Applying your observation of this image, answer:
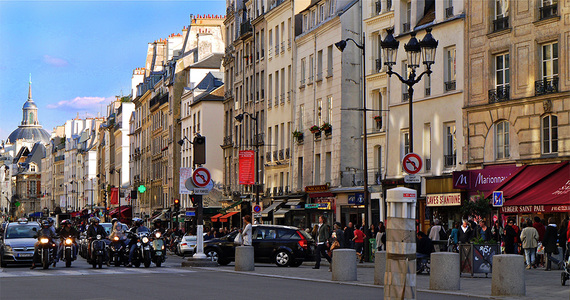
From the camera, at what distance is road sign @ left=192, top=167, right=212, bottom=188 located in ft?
104

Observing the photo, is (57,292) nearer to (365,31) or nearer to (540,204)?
(540,204)

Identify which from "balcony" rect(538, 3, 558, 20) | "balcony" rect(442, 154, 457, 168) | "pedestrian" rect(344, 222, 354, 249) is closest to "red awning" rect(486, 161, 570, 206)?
"balcony" rect(442, 154, 457, 168)

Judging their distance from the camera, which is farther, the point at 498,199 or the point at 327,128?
the point at 327,128

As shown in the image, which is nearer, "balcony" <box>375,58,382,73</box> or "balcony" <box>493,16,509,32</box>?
"balcony" <box>493,16,509,32</box>

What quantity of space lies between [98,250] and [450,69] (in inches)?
663

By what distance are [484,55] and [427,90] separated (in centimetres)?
474

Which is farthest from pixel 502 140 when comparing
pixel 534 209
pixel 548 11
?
pixel 548 11

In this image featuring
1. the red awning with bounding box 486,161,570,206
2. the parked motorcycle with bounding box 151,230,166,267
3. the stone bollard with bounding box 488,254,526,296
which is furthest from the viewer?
the red awning with bounding box 486,161,570,206

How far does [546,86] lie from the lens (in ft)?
120

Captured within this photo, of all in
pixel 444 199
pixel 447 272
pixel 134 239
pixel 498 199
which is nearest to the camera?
pixel 447 272

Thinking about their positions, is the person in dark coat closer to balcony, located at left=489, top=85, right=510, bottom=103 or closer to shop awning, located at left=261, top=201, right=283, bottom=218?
balcony, located at left=489, top=85, right=510, bottom=103

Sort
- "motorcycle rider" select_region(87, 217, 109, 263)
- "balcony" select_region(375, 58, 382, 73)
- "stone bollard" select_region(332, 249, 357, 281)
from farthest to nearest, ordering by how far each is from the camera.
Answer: "balcony" select_region(375, 58, 382, 73) → "motorcycle rider" select_region(87, 217, 109, 263) → "stone bollard" select_region(332, 249, 357, 281)

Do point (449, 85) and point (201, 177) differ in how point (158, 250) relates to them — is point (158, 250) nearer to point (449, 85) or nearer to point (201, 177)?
point (201, 177)

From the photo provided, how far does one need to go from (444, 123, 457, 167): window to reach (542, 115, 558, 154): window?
17.6 ft
